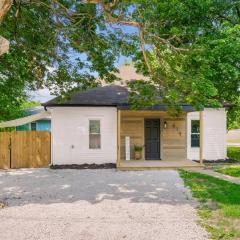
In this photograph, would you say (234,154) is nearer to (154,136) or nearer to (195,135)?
(195,135)

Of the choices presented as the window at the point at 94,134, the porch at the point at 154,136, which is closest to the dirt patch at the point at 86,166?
the window at the point at 94,134

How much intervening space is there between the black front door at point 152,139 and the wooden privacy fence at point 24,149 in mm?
5542

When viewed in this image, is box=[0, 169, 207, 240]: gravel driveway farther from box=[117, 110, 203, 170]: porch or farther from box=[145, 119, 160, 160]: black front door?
box=[145, 119, 160, 160]: black front door

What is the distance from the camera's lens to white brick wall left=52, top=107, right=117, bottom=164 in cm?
1675

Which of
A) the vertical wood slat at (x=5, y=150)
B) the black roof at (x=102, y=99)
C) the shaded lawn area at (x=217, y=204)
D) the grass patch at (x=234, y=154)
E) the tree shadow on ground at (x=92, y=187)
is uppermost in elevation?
the black roof at (x=102, y=99)

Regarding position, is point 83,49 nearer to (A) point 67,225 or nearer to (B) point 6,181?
(B) point 6,181

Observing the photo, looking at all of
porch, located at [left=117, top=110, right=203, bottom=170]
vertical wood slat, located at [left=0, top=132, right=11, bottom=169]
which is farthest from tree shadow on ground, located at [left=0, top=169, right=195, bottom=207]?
porch, located at [left=117, top=110, right=203, bottom=170]

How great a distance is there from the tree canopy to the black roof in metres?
2.19

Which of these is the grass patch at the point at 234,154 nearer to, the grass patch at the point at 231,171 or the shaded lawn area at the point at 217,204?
the grass patch at the point at 231,171

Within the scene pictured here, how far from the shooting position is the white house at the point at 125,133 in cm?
1666

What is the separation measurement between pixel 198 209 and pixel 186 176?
5190 millimetres

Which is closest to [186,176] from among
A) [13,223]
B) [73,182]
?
[73,182]

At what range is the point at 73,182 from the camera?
1208cm

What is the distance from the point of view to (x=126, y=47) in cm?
1130
